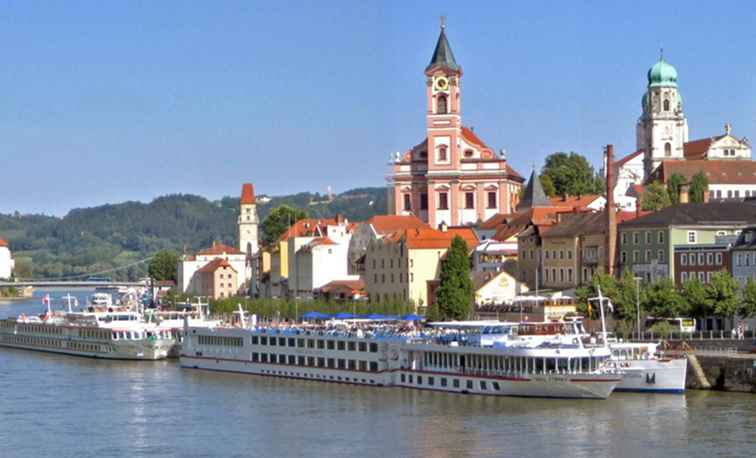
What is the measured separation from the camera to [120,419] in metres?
55.9

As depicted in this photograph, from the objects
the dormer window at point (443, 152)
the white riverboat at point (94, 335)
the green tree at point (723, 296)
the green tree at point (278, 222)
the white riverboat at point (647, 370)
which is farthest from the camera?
the green tree at point (278, 222)

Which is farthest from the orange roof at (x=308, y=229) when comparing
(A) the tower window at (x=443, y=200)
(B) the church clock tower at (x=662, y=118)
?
(B) the church clock tower at (x=662, y=118)

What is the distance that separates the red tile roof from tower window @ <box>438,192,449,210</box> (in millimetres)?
19175

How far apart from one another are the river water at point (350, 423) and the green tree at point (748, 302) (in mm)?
10925

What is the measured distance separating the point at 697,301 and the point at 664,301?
1436mm

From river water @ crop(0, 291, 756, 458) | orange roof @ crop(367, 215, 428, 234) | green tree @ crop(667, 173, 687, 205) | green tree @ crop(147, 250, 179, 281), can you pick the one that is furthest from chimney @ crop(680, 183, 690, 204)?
green tree @ crop(147, 250, 179, 281)

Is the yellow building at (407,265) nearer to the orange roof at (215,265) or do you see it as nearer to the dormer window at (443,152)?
the dormer window at (443,152)

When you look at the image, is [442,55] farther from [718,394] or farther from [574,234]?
[718,394]

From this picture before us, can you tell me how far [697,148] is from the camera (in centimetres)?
15000

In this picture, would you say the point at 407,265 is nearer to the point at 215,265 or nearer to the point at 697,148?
the point at 215,265

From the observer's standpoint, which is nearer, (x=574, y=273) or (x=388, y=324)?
(x=388, y=324)

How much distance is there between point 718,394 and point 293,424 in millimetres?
14086

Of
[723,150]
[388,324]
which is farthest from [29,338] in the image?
[723,150]

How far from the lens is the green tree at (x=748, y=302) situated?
68.0m
